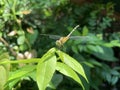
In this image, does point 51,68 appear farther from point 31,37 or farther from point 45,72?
point 31,37

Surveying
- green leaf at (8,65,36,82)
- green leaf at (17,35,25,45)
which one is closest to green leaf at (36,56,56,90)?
green leaf at (8,65,36,82)

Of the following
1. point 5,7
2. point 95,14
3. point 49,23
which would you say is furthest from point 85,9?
point 5,7

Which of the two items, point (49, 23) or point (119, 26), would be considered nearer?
point (49, 23)

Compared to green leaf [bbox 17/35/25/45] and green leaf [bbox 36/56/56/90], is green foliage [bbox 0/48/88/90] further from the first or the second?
green leaf [bbox 17/35/25/45]

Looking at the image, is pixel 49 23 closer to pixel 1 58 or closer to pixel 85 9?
pixel 85 9

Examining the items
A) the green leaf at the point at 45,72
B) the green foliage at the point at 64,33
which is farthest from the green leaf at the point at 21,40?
the green leaf at the point at 45,72

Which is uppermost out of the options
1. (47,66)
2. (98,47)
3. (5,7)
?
(5,7)

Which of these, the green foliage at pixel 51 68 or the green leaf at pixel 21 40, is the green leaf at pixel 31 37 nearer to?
the green leaf at pixel 21 40

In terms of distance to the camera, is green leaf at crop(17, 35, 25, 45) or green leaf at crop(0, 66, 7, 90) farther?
green leaf at crop(17, 35, 25, 45)

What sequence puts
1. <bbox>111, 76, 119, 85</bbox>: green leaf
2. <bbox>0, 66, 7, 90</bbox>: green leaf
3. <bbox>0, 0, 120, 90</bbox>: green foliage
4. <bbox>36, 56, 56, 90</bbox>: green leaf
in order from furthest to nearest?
<bbox>111, 76, 119, 85</bbox>: green leaf
<bbox>0, 0, 120, 90</bbox>: green foliage
<bbox>0, 66, 7, 90</bbox>: green leaf
<bbox>36, 56, 56, 90</bbox>: green leaf
